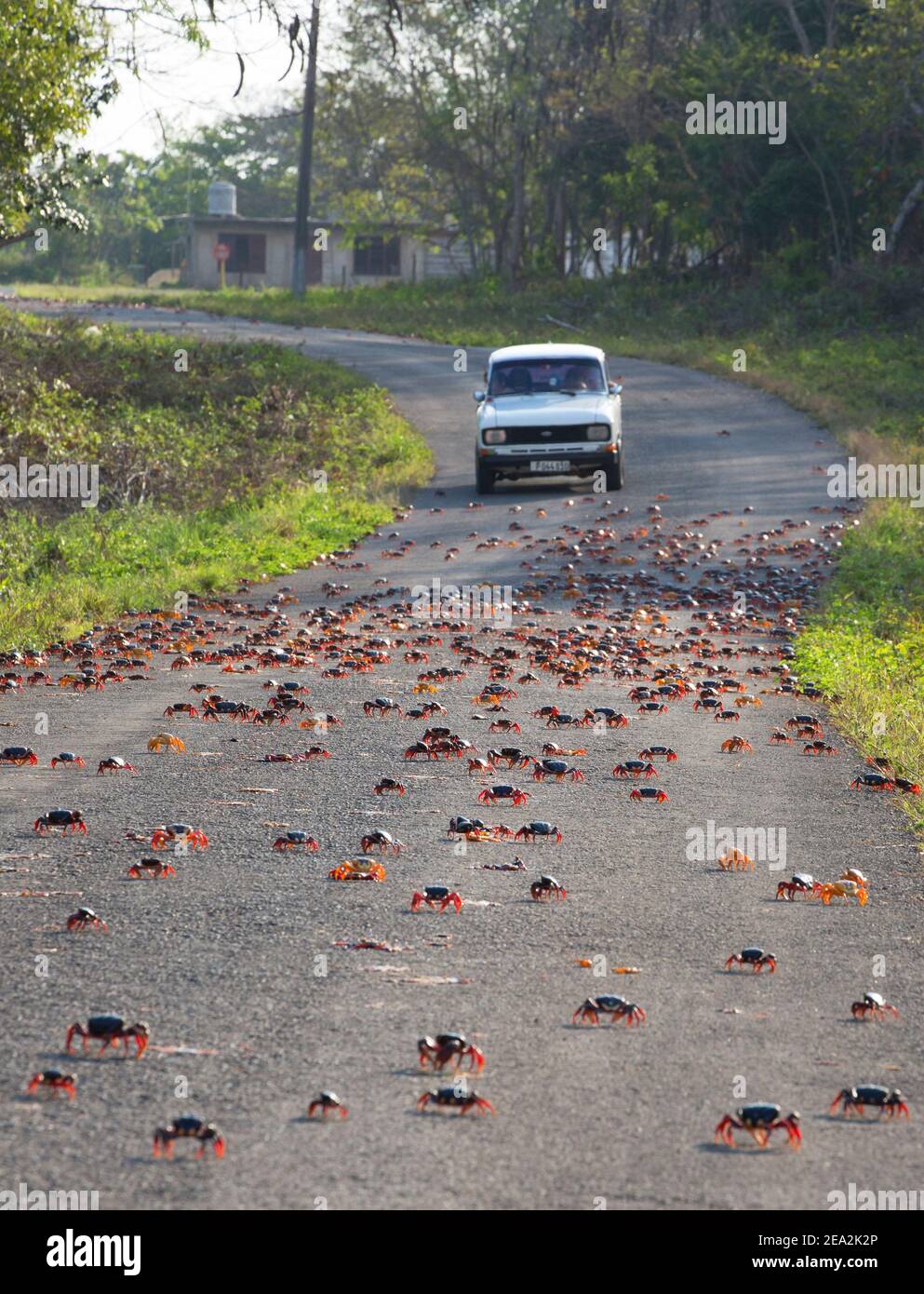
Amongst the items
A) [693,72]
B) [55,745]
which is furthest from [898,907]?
[693,72]

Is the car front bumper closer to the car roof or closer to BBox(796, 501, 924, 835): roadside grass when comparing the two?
the car roof

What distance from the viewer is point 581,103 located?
174ft

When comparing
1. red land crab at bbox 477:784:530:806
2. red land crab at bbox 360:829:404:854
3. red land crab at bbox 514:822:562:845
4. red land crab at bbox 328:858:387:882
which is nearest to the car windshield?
red land crab at bbox 477:784:530:806

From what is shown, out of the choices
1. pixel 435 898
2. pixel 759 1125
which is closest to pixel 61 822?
pixel 435 898

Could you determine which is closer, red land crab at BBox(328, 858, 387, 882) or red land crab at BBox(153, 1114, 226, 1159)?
red land crab at BBox(153, 1114, 226, 1159)

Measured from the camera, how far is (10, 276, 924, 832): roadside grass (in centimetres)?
1360

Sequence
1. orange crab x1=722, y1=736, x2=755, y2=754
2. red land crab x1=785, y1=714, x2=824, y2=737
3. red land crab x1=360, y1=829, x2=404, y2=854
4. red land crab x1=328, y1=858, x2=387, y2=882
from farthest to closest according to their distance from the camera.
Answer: red land crab x1=785, y1=714, x2=824, y2=737
orange crab x1=722, y1=736, x2=755, y2=754
red land crab x1=360, y1=829, x2=404, y2=854
red land crab x1=328, y1=858, x2=387, y2=882

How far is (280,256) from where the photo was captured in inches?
3054

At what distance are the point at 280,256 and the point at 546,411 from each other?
54427 mm

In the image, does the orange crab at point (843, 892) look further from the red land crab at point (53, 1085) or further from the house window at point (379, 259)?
the house window at point (379, 259)

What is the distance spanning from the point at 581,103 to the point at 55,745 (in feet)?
152

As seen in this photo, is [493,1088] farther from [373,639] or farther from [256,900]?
[373,639]

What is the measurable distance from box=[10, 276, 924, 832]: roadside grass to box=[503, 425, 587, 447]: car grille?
476 cm
